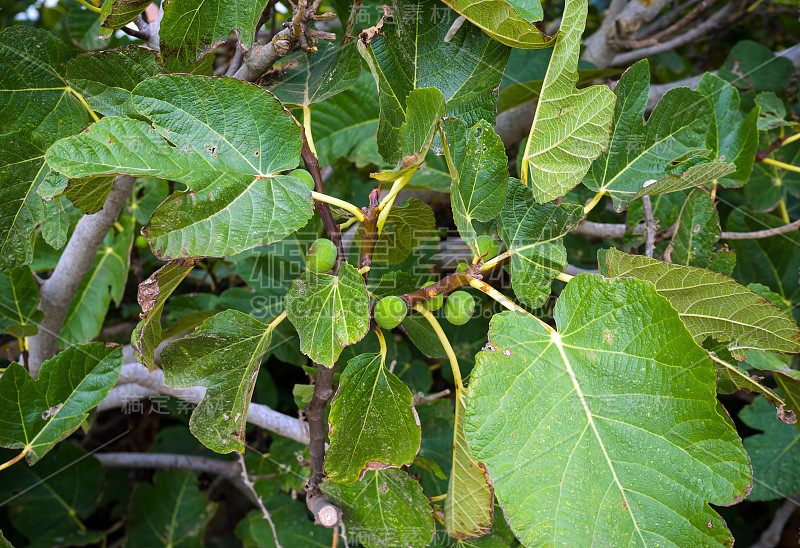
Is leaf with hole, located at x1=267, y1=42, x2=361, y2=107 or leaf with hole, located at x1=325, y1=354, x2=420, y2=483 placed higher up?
leaf with hole, located at x1=267, y1=42, x2=361, y2=107

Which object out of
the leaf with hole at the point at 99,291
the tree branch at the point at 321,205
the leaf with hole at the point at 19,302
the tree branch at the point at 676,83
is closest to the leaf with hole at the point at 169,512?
the leaf with hole at the point at 99,291

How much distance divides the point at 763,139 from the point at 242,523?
197cm

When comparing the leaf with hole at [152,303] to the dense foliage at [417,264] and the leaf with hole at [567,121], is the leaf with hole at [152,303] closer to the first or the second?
the dense foliage at [417,264]

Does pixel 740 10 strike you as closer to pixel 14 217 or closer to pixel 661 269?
pixel 661 269

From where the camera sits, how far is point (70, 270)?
3.99 ft

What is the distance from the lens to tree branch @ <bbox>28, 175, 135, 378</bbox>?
43.5 inches

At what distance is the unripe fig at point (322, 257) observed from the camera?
761 mm

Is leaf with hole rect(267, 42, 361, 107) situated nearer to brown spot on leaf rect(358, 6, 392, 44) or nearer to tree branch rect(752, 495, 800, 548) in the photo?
brown spot on leaf rect(358, 6, 392, 44)

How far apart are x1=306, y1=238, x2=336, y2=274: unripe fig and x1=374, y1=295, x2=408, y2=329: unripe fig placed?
10 cm

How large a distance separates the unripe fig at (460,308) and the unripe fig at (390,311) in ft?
0.24

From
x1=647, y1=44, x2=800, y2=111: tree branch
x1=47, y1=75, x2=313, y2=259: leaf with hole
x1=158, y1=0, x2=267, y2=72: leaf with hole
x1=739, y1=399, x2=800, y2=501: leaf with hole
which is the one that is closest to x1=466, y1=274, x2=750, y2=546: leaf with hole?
x1=47, y1=75, x2=313, y2=259: leaf with hole

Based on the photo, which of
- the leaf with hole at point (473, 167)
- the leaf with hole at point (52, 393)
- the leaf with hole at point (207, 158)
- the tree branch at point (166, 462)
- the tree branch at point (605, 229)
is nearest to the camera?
the leaf with hole at point (207, 158)

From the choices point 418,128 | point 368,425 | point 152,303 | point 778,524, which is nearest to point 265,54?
point 418,128

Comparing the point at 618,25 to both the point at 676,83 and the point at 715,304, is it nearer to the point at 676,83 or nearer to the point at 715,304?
the point at 676,83
